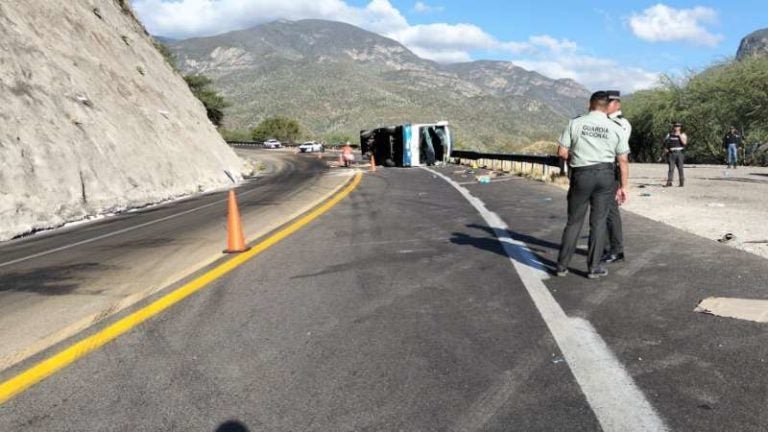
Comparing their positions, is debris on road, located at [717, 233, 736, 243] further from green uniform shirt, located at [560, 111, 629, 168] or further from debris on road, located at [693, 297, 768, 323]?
debris on road, located at [693, 297, 768, 323]

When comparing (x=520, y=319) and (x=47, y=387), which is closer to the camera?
(x=47, y=387)

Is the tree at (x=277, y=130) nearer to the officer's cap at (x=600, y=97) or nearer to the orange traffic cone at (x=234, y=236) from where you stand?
the orange traffic cone at (x=234, y=236)

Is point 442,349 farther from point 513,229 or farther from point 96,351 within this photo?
point 513,229

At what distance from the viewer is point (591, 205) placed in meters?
6.56

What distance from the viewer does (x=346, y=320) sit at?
5168 millimetres

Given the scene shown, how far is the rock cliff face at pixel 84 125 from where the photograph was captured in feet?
53.5

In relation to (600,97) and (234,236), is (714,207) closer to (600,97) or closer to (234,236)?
(600,97)

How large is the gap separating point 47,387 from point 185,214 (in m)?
11.8

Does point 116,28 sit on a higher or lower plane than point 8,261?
higher

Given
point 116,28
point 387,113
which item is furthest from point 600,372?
point 387,113

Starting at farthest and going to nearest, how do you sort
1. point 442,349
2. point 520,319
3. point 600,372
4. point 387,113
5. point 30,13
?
point 387,113 → point 30,13 → point 520,319 → point 442,349 → point 600,372

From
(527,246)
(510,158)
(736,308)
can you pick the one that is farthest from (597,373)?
(510,158)

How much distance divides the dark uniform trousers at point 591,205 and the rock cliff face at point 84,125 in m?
11.7

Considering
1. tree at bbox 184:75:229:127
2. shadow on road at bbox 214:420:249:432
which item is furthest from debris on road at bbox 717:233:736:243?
tree at bbox 184:75:229:127
